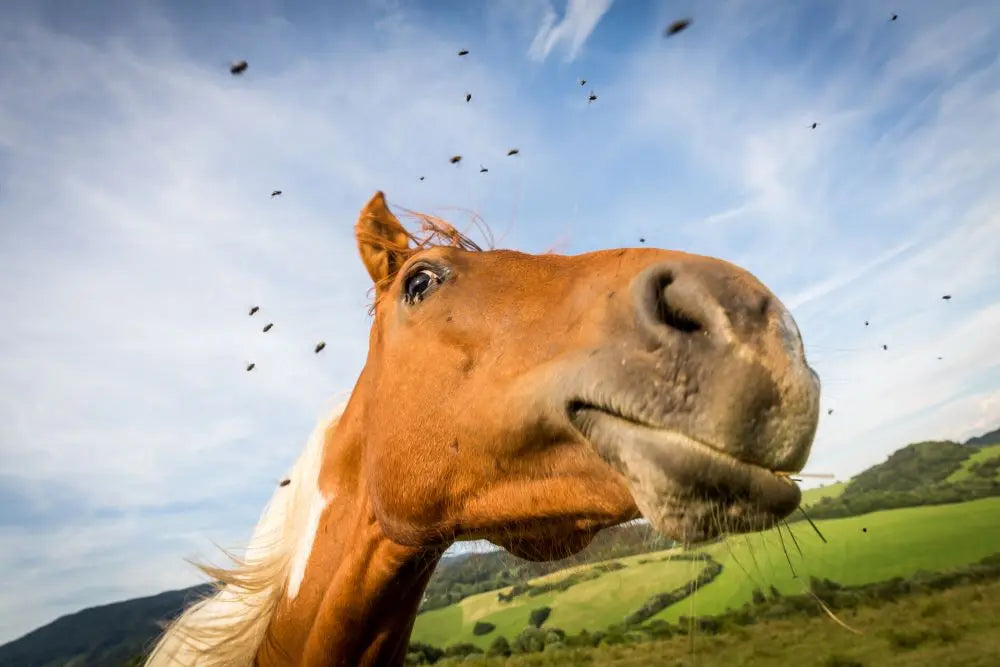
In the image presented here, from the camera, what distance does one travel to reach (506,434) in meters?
2.12

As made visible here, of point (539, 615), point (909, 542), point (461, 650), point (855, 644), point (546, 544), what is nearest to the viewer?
point (546, 544)

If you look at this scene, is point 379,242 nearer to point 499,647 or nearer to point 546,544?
point 546,544

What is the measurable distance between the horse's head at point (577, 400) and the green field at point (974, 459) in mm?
40897

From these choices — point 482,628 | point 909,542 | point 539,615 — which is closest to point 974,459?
point 909,542

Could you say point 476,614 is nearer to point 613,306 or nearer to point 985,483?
point 613,306

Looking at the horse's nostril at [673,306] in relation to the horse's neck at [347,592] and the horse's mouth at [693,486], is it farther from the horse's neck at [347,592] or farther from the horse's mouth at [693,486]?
the horse's neck at [347,592]

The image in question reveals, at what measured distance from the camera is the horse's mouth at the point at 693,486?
1514 millimetres

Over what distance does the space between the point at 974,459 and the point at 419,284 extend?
44255 mm

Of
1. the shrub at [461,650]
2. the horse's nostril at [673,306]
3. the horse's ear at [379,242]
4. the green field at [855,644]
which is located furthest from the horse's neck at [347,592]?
the shrub at [461,650]

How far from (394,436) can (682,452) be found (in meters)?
1.53

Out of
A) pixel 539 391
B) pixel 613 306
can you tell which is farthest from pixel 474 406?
pixel 613 306

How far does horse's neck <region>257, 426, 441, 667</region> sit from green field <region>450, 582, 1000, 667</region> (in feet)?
41.1

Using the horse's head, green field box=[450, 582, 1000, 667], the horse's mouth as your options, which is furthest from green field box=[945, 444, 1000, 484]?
the horse's mouth

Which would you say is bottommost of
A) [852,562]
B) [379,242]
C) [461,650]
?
[852,562]
